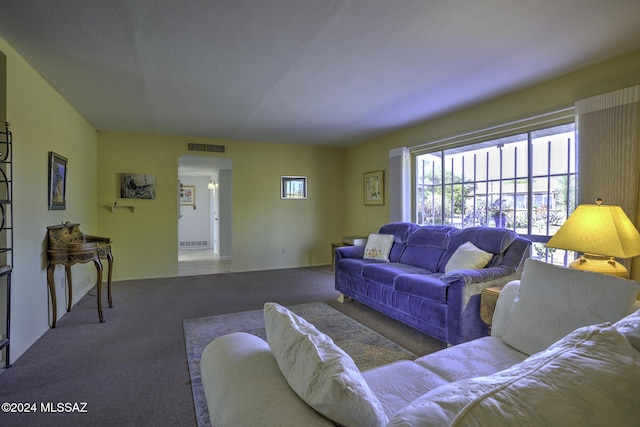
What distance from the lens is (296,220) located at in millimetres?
6543

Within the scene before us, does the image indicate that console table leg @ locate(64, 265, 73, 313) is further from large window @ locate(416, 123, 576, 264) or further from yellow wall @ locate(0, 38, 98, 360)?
large window @ locate(416, 123, 576, 264)

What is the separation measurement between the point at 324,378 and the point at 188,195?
950 cm

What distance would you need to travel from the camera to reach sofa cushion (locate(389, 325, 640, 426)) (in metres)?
0.56

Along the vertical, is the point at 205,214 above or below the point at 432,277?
above

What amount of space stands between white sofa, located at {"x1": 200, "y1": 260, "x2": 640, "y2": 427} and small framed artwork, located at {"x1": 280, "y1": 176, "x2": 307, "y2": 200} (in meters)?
5.12

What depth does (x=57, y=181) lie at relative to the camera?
3.41 meters

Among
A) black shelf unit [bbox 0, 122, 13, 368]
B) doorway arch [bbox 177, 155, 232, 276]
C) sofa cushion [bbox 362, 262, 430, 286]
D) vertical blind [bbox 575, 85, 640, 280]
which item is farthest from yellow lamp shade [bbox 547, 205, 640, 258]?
doorway arch [bbox 177, 155, 232, 276]

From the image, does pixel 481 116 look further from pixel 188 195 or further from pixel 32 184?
pixel 188 195

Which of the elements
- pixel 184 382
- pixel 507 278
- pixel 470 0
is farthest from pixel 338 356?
pixel 507 278

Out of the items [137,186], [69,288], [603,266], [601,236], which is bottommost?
[69,288]

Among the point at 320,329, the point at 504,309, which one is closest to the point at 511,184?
the point at 504,309

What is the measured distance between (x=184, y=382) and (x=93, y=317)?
2.00 metres

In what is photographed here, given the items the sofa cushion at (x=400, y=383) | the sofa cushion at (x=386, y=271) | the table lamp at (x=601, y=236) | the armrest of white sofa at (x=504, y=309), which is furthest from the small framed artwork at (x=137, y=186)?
the table lamp at (x=601, y=236)

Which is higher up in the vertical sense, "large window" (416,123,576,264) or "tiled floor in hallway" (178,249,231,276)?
"large window" (416,123,576,264)
